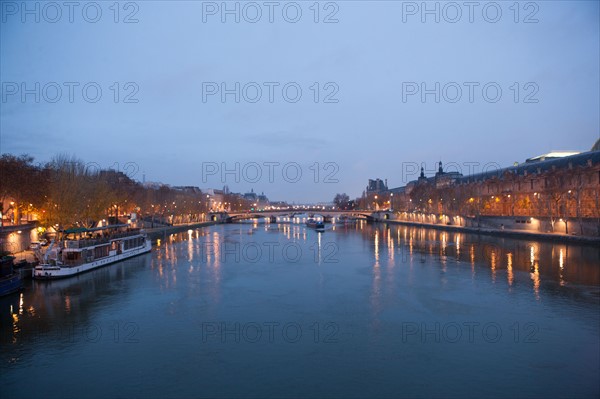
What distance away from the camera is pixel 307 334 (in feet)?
50.2

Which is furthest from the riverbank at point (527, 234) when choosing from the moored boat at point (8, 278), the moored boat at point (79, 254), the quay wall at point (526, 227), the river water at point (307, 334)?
the moored boat at point (8, 278)

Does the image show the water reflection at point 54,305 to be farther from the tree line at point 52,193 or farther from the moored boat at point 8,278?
the tree line at point 52,193

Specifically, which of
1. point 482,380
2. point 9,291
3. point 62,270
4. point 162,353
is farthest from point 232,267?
point 482,380

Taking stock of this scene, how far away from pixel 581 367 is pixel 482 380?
9.98 ft

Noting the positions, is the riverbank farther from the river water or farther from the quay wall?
the river water

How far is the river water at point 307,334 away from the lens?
11.4 meters

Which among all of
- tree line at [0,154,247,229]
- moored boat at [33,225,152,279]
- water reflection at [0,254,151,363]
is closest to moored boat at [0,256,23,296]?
water reflection at [0,254,151,363]

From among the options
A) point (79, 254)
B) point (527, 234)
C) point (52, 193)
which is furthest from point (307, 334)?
point (527, 234)

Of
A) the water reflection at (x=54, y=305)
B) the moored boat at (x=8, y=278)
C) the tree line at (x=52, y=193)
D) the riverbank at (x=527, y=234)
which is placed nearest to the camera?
the water reflection at (x=54, y=305)

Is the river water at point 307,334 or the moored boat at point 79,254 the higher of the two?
the moored boat at point 79,254

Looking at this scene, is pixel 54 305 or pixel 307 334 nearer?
pixel 307 334

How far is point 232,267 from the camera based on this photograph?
3105 cm

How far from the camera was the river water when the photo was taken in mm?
11430

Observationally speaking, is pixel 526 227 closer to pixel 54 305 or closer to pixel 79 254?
pixel 79 254
